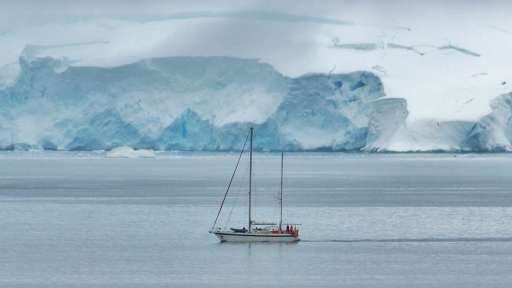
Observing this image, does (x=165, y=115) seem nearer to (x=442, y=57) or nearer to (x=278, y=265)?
(x=442, y=57)

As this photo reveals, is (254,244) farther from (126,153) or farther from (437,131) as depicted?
(437,131)

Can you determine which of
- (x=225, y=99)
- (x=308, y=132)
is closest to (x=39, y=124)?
(x=225, y=99)

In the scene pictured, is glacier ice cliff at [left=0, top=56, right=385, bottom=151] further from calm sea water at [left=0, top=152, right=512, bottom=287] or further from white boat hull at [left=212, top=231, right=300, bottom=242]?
white boat hull at [left=212, top=231, right=300, bottom=242]

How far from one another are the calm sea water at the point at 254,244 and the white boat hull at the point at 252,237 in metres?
0.23

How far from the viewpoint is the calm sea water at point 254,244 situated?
11.6 m

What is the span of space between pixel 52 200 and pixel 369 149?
108 feet

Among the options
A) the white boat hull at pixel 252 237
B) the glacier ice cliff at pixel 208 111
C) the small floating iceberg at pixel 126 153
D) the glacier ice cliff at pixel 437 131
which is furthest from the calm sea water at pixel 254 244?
the glacier ice cliff at pixel 208 111

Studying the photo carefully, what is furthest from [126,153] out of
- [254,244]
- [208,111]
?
[254,244]

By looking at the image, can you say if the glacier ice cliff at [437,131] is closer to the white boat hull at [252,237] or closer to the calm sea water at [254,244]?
the calm sea water at [254,244]

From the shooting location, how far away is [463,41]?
2584 inches

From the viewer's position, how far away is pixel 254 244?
600 inches

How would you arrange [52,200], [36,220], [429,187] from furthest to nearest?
1. [429,187]
2. [52,200]
3. [36,220]

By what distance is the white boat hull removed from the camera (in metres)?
15.3

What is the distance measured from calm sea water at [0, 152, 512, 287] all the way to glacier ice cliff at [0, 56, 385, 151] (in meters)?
24.7
